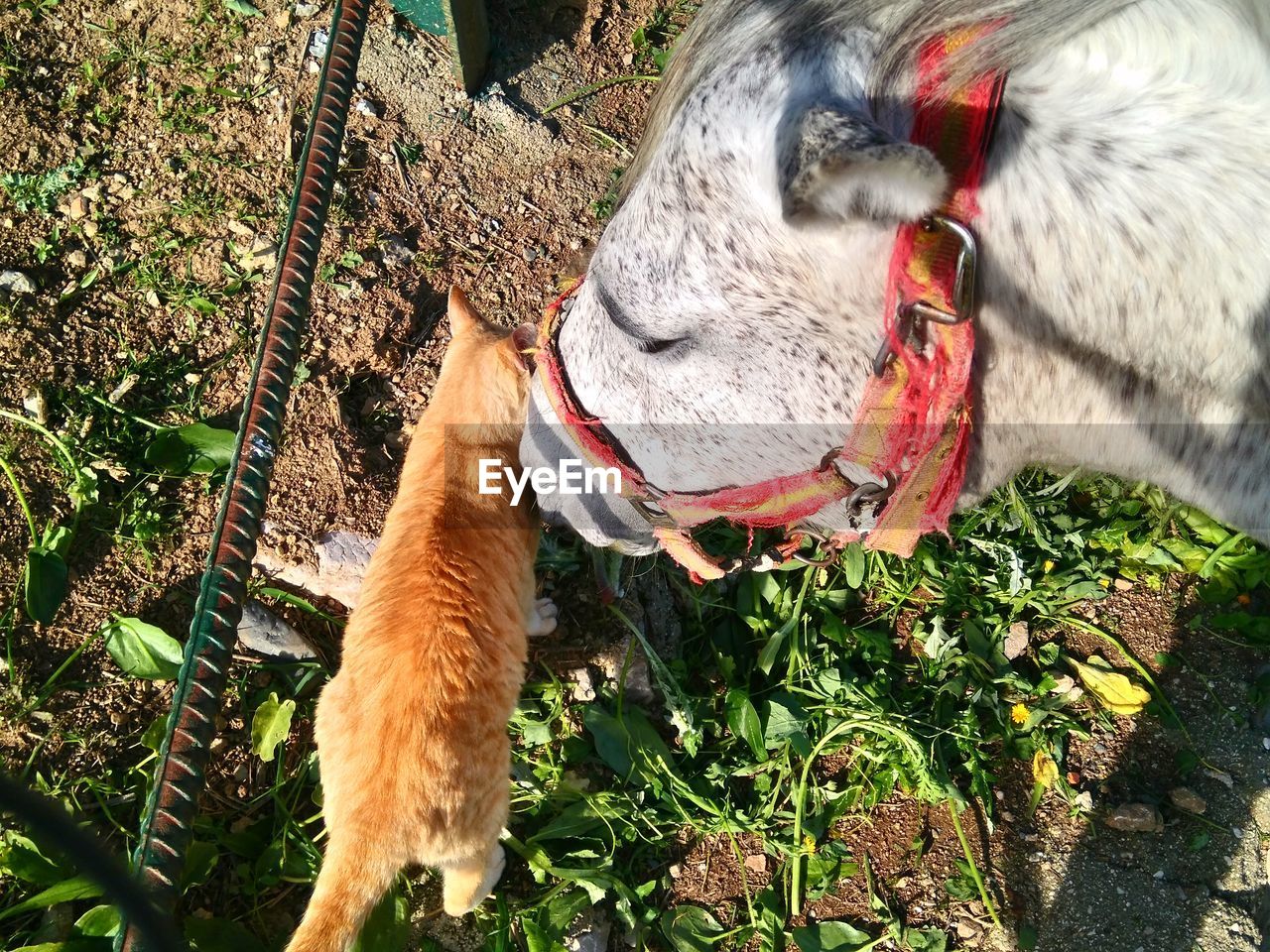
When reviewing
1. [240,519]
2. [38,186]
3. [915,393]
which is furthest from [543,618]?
[38,186]

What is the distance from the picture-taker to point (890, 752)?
8.82 feet

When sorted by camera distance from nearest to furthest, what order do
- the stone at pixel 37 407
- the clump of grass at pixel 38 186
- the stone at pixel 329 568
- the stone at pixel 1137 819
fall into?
the stone at pixel 1137 819
the stone at pixel 329 568
the stone at pixel 37 407
the clump of grass at pixel 38 186

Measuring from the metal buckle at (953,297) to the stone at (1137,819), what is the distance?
2.24 metres

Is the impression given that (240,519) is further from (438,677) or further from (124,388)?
(124,388)

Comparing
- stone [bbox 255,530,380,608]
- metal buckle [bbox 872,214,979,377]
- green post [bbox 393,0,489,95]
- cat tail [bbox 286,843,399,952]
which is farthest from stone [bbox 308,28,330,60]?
metal buckle [bbox 872,214,979,377]

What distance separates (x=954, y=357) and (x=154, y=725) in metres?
2.53

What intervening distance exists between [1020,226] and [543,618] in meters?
2.10

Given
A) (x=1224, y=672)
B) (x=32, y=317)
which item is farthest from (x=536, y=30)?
(x=1224, y=672)

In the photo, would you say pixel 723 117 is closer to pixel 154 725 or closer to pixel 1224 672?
pixel 154 725

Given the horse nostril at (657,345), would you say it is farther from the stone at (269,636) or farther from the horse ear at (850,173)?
the stone at (269,636)

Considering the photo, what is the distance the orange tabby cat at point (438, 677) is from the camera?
79.6 inches

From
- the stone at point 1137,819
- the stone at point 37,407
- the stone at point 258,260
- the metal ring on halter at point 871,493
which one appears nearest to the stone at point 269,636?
the stone at point 37,407

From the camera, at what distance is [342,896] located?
6.46ft

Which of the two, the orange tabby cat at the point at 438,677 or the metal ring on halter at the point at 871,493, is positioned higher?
the metal ring on halter at the point at 871,493
